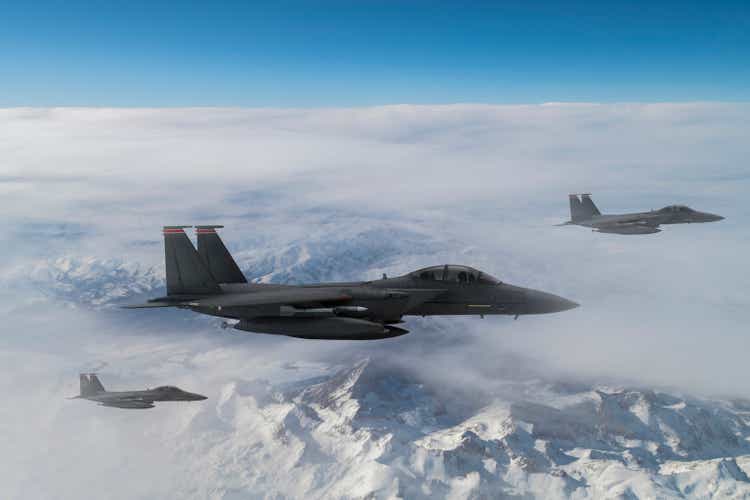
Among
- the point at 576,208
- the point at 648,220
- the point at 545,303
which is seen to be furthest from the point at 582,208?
the point at 545,303

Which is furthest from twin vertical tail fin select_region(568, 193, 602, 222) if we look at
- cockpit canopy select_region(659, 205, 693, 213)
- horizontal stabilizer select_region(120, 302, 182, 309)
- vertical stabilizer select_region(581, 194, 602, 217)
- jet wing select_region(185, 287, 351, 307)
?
horizontal stabilizer select_region(120, 302, 182, 309)

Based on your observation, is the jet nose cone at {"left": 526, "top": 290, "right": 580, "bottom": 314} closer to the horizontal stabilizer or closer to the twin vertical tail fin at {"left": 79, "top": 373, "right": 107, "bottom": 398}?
the horizontal stabilizer

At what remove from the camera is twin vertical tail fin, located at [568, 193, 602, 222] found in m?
53.5

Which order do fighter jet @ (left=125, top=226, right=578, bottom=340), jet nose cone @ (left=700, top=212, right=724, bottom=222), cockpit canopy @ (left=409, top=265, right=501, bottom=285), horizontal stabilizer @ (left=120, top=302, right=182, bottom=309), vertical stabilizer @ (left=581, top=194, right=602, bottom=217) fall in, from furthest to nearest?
1. vertical stabilizer @ (left=581, top=194, right=602, bottom=217)
2. jet nose cone @ (left=700, top=212, right=724, bottom=222)
3. cockpit canopy @ (left=409, top=265, right=501, bottom=285)
4. horizontal stabilizer @ (left=120, top=302, right=182, bottom=309)
5. fighter jet @ (left=125, top=226, right=578, bottom=340)

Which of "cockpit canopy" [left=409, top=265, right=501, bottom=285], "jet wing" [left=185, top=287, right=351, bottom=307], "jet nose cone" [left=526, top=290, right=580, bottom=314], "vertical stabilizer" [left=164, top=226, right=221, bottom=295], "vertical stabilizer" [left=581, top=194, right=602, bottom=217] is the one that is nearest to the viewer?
"jet wing" [left=185, top=287, right=351, bottom=307]

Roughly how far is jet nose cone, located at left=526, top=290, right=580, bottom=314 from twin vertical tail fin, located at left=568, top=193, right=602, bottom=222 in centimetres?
3427

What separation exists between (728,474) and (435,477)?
344ft

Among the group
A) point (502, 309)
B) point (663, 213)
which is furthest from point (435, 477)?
point (502, 309)

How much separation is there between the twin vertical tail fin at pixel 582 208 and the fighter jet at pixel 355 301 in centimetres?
3424

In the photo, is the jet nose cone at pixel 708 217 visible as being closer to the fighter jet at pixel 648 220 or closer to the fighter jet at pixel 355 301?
the fighter jet at pixel 648 220

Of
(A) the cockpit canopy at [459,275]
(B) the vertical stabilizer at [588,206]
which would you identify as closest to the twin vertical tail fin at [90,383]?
(A) the cockpit canopy at [459,275]

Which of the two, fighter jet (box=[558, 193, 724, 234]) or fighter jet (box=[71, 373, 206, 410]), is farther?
fighter jet (box=[558, 193, 724, 234])

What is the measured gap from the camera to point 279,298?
2206 cm

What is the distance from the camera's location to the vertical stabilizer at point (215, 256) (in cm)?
2525
